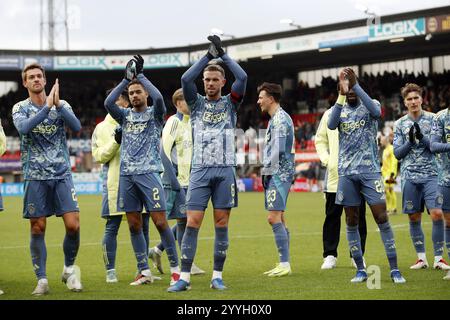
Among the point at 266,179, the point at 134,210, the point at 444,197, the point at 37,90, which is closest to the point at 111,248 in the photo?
the point at 134,210

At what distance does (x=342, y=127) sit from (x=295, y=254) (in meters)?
3.83

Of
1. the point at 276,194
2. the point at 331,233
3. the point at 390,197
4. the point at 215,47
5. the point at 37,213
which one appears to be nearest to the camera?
the point at 215,47

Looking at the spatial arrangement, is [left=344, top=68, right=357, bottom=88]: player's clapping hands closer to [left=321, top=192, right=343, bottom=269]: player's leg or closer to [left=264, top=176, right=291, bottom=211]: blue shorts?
[left=264, top=176, right=291, bottom=211]: blue shorts

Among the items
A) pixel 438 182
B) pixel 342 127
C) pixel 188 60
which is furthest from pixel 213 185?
pixel 188 60

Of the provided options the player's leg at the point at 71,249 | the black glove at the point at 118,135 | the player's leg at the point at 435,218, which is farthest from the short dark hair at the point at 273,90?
the player's leg at the point at 71,249

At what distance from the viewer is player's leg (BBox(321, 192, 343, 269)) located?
1172cm

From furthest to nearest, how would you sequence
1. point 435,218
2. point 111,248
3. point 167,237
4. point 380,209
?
point 435,218, point 111,248, point 167,237, point 380,209

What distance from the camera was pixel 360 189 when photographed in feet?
33.0

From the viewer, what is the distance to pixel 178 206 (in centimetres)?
1156

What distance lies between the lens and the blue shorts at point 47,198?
9383 mm

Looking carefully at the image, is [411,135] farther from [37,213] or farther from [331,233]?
[37,213]

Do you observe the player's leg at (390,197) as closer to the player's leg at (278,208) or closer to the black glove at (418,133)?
the player's leg at (278,208)

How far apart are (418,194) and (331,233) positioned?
1.44 meters
